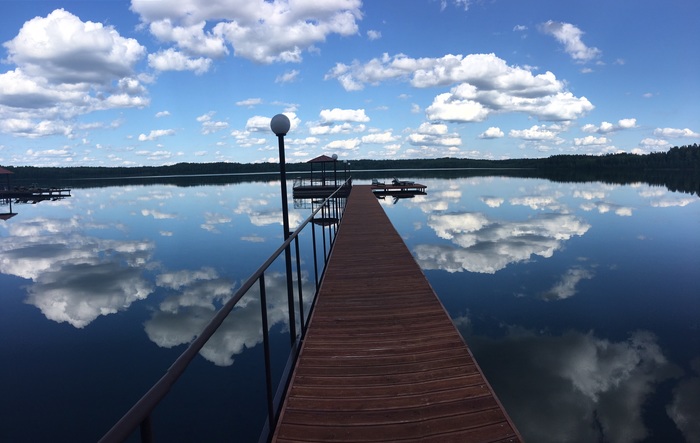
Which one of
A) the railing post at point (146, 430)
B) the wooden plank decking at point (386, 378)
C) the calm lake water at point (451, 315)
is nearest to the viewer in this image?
the railing post at point (146, 430)

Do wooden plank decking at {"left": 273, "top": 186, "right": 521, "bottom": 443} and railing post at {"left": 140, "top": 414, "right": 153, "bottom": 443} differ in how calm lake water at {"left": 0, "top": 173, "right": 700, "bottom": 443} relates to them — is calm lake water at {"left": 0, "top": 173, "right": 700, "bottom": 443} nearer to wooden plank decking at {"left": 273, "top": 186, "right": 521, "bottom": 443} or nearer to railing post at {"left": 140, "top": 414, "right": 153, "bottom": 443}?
wooden plank decking at {"left": 273, "top": 186, "right": 521, "bottom": 443}

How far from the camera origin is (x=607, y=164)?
109500mm

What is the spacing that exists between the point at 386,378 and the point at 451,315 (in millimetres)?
4620

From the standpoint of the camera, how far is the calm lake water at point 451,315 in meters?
4.79

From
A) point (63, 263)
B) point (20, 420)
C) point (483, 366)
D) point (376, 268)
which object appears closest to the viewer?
point (20, 420)

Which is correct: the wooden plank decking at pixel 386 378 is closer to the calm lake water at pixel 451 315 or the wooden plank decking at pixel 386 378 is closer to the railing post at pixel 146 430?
the railing post at pixel 146 430

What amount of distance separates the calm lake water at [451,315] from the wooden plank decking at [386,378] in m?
1.65

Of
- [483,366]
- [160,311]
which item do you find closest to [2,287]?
[160,311]

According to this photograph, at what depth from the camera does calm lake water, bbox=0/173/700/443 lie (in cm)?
479

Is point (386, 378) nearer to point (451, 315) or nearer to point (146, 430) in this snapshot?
point (146, 430)

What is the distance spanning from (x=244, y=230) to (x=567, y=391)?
16.0 meters

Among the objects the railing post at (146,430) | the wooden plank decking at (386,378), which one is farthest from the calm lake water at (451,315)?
the railing post at (146,430)

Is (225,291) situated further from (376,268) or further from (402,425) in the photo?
(402,425)

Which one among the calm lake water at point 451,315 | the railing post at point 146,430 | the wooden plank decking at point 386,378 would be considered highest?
the railing post at point 146,430
